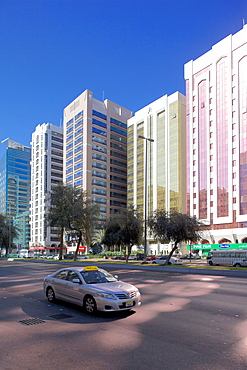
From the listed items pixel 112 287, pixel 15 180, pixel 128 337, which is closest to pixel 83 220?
pixel 112 287

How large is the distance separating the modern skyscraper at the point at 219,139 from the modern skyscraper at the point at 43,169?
201 ft

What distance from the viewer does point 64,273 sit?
10.8 meters

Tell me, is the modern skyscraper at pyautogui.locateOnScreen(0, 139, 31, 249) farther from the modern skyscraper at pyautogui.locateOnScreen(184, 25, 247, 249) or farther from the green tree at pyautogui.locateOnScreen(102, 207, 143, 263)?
the green tree at pyautogui.locateOnScreen(102, 207, 143, 263)

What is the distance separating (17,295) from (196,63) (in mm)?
88233

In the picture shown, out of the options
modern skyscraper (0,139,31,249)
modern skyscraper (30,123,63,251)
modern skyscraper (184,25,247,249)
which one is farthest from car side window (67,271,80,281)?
modern skyscraper (0,139,31,249)

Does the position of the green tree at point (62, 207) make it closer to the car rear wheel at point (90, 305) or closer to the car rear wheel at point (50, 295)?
the car rear wheel at point (50, 295)

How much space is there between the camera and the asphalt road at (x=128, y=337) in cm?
554

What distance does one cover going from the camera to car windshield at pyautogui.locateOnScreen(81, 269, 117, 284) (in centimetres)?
984

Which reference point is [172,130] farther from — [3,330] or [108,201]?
[3,330]

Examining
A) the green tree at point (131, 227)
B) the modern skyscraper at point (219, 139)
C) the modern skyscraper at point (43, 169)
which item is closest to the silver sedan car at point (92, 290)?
the green tree at point (131, 227)

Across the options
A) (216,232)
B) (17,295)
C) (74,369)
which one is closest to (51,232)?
(216,232)

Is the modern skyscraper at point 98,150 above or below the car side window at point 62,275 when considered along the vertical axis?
above

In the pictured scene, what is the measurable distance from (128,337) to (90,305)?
2.38 meters

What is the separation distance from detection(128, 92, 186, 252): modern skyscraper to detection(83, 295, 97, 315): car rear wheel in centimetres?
7891
